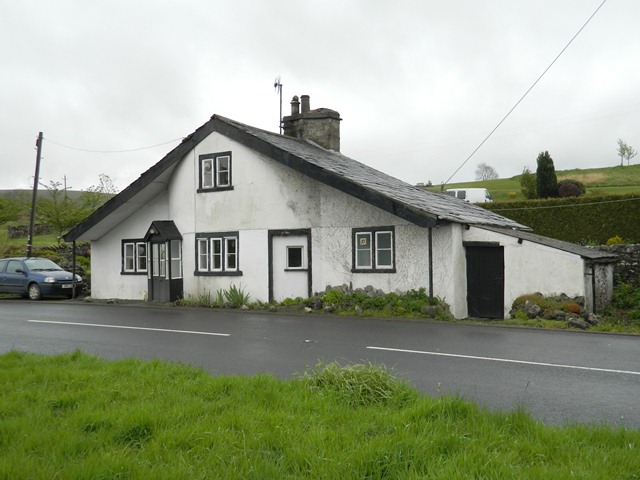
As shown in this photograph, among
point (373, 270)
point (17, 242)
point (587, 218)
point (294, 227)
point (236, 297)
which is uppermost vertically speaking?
point (587, 218)

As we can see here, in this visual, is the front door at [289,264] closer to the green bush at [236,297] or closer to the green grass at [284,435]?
the green bush at [236,297]

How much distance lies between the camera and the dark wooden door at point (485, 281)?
55.6 ft

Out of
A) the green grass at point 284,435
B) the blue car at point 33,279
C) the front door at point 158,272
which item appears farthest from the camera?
the blue car at point 33,279

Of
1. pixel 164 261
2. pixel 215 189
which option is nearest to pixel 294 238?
pixel 215 189

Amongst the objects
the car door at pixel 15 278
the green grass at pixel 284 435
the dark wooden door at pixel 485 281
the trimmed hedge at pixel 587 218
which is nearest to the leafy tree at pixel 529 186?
the trimmed hedge at pixel 587 218

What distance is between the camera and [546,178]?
46.6 m

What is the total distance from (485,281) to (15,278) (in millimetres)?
→ 19076

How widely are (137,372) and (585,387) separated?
224 inches

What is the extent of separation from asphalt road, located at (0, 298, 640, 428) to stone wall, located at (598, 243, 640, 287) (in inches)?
361

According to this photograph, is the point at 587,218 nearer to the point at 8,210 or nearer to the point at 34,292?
the point at 34,292

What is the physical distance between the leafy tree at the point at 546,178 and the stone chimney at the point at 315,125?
82.9 ft

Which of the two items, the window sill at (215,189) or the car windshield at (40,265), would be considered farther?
the car windshield at (40,265)

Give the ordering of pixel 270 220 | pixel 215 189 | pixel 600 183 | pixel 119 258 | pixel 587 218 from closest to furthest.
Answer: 1. pixel 270 220
2. pixel 215 189
3. pixel 119 258
4. pixel 587 218
5. pixel 600 183

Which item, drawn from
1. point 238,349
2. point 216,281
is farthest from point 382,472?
point 216,281
